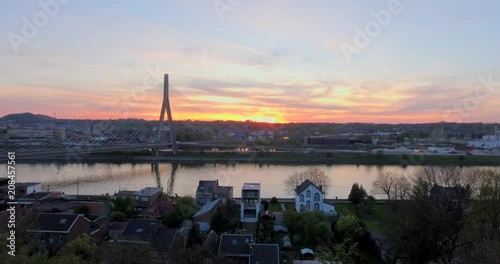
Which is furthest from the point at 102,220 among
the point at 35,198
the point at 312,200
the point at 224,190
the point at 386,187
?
the point at 386,187

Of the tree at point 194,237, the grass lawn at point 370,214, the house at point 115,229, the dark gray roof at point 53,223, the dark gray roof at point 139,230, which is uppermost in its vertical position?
the dark gray roof at point 53,223

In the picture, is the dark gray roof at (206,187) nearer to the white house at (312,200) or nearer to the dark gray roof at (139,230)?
the white house at (312,200)

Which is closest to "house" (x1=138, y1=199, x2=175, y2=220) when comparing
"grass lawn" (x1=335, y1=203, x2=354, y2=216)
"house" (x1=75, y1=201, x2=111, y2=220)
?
"house" (x1=75, y1=201, x2=111, y2=220)

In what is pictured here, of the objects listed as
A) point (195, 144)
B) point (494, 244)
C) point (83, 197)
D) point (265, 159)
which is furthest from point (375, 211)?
point (195, 144)

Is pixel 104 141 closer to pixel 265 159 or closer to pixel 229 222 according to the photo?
pixel 265 159

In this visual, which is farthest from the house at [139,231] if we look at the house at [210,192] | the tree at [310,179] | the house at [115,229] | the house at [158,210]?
the tree at [310,179]

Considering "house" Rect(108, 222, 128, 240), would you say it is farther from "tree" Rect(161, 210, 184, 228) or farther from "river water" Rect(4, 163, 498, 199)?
"river water" Rect(4, 163, 498, 199)
